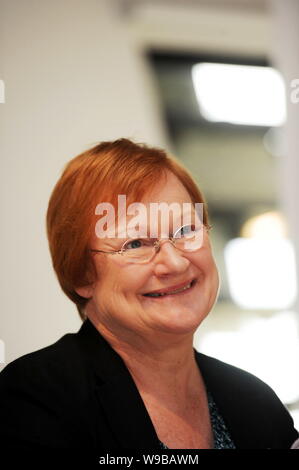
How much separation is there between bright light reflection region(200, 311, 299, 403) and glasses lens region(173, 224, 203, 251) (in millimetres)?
305

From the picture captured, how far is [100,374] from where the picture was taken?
1.19 m

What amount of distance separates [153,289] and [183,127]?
3.22ft

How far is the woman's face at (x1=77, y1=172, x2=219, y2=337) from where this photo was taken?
1212mm

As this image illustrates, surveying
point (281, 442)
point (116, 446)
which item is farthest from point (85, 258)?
point (281, 442)

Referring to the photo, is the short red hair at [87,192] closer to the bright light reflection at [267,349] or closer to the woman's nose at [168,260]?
the woman's nose at [168,260]

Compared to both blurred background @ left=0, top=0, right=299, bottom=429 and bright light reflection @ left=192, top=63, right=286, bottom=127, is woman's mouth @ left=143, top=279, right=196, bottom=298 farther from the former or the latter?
bright light reflection @ left=192, top=63, right=286, bottom=127

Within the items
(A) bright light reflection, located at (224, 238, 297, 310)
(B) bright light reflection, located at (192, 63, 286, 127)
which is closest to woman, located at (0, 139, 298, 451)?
(A) bright light reflection, located at (224, 238, 297, 310)

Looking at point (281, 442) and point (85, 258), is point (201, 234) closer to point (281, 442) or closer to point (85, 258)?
point (85, 258)

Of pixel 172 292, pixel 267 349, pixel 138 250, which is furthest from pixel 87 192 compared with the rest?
pixel 267 349

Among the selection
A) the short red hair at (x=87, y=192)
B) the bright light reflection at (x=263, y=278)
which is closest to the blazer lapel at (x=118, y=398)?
the short red hair at (x=87, y=192)

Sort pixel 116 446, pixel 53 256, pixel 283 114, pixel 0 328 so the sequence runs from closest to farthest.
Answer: pixel 116 446
pixel 53 256
pixel 0 328
pixel 283 114

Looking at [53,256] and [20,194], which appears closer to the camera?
[53,256]

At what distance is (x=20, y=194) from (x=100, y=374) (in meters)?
0.53

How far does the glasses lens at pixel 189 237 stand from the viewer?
1.24 meters
